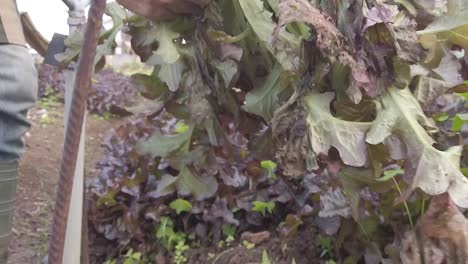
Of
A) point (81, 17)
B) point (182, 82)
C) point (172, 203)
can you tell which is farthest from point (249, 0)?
point (172, 203)

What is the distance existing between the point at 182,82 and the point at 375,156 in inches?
18.9

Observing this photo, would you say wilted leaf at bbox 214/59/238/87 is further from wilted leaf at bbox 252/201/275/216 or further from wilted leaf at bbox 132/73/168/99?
wilted leaf at bbox 252/201/275/216

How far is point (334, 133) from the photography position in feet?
3.80

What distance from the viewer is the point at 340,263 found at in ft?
6.13

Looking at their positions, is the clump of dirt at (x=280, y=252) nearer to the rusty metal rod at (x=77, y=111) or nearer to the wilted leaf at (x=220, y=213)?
the wilted leaf at (x=220, y=213)

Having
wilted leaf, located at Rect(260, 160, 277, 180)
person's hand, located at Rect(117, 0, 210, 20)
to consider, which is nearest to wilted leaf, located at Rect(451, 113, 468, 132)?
person's hand, located at Rect(117, 0, 210, 20)

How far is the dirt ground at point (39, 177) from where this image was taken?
2.48 m

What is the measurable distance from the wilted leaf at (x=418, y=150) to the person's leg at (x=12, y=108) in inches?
33.5

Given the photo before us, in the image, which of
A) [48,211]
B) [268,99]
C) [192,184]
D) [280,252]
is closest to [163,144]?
[192,184]

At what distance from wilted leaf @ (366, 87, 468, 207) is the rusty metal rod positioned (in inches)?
22.5

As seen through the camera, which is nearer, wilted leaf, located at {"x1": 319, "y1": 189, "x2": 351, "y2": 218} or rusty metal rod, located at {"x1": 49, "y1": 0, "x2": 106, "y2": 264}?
rusty metal rod, located at {"x1": 49, "y1": 0, "x2": 106, "y2": 264}

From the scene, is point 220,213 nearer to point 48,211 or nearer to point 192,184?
point 192,184

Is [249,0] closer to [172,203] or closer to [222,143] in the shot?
[222,143]

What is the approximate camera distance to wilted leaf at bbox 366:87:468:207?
1104 millimetres
